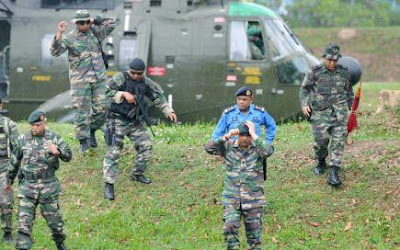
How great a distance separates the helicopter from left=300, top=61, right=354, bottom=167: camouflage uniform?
469 centimetres

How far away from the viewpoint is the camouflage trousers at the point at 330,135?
39.6ft

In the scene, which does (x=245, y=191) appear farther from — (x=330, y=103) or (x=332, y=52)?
(x=332, y=52)

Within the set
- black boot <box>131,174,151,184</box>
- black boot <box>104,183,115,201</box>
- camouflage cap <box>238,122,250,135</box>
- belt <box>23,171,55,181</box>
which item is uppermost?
camouflage cap <box>238,122,250,135</box>

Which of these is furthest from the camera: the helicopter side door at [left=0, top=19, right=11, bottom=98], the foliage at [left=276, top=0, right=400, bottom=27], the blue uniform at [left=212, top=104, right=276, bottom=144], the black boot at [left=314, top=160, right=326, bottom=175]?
the foliage at [left=276, top=0, right=400, bottom=27]

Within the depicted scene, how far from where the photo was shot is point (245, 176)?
9859mm

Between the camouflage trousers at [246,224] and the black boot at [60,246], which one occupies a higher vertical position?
the camouflage trousers at [246,224]

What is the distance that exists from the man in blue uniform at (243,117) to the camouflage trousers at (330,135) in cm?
194

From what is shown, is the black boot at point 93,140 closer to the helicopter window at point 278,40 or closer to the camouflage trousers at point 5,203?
the camouflage trousers at point 5,203

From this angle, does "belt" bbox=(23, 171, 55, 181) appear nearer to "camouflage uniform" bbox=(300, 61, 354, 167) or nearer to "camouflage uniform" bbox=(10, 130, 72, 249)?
"camouflage uniform" bbox=(10, 130, 72, 249)

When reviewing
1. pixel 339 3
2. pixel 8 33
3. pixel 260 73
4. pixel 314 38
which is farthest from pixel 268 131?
pixel 339 3

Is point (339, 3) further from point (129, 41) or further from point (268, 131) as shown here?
point (268, 131)

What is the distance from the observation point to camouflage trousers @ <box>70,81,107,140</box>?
1330 centimetres

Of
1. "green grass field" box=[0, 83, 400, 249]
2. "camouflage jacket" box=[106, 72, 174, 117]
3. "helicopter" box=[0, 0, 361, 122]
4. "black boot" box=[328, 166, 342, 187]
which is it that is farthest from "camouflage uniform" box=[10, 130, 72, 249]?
"helicopter" box=[0, 0, 361, 122]

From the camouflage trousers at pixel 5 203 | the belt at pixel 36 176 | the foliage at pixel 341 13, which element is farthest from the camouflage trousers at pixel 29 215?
the foliage at pixel 341 13
